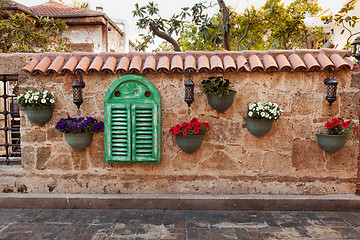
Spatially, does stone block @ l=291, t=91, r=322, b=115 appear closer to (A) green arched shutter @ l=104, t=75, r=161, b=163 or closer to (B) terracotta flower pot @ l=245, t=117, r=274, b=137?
(B) terracotta flower pot @ l=245, t=117, r=274, b=137

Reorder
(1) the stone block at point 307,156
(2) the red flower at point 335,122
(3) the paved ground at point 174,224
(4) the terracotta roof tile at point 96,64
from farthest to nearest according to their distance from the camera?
(1) the stone block at point 307,156 → (4) the terracotta roof tile at point 96,64 → (2) the red flower at point 335,122 → (3) the paved ground at point 174,224

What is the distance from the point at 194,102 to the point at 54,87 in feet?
7.09

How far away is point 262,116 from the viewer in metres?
3.78

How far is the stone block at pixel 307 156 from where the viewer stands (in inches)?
159

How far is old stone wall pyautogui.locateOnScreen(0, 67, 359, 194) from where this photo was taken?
4.04 meters

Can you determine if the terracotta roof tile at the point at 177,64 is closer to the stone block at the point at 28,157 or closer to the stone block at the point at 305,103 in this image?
the stone block at the point at 305,103

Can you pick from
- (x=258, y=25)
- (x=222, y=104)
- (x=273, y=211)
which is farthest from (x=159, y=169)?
(x=258, y=25)

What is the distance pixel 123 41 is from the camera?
590 inches

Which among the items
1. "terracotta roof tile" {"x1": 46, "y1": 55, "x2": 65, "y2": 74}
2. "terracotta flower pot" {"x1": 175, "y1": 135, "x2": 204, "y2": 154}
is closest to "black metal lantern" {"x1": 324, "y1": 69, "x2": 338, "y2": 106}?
"terracotta flower pot" {"x1": 175, "y1": 135, "x2": 204, "y2": 154}

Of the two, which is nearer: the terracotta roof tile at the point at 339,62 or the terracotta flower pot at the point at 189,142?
the terracotta roof tile at the point at 339,62

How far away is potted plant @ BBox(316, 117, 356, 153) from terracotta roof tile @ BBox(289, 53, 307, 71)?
869 millimetres

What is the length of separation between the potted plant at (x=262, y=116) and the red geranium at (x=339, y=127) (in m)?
0.72

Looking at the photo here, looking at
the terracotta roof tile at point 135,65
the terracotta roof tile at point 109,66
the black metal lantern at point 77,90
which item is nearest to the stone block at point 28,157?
the black metal lantern at point 77,90

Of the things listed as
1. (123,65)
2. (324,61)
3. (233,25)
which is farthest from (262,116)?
(233,25)
